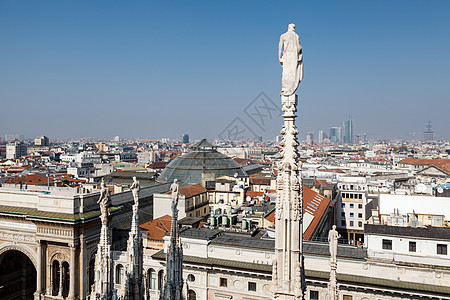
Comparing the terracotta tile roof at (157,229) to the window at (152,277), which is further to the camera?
the terracotta tile roof at (157,229)

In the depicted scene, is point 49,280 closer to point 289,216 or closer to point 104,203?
point 104,203

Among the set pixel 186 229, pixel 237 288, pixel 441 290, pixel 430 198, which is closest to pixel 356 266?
pixel 441 290

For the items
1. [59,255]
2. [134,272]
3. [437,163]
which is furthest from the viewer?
[437,163]

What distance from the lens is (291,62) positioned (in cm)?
646

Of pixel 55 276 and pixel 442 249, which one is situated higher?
pixel 442 249

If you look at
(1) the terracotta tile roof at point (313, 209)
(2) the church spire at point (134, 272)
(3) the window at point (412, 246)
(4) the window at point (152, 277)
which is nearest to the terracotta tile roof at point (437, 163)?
(1) the terracotta tile roof at point (313, 209)

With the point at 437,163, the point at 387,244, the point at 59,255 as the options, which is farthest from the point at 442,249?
the point at 437,163

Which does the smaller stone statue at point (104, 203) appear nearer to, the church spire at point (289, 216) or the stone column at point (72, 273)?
the church spire at point (289, 216)

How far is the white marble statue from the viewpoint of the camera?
634 cm

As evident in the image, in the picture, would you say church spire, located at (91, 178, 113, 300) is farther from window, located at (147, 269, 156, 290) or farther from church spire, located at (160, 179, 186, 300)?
window, located at (147, 269, 156, 290)

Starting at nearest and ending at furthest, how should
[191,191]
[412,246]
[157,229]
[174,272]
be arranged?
[174,272]
[412,246]
[157,229]
[191,191]

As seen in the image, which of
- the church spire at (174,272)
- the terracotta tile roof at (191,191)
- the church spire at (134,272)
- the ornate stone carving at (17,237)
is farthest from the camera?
the terracotta tile roof at (191,191)

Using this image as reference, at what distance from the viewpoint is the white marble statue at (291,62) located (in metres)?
6.34

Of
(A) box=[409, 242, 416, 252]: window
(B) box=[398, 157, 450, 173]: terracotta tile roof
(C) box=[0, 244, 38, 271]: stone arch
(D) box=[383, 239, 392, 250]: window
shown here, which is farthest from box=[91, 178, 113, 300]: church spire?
(B) box=[398, 157, 450, 173]: terracotta tile roof
